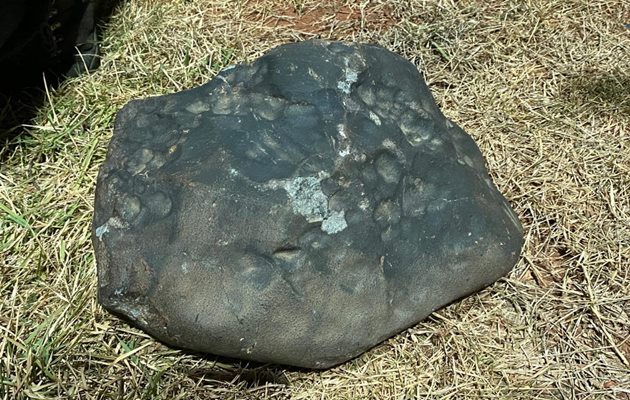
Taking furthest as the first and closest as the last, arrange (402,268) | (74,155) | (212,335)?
1. (74,155)
2. (402,268)
3. (212,335)

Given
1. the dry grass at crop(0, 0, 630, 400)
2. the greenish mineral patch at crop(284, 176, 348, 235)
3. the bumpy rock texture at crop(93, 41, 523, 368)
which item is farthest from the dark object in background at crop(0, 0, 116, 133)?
the greenish mineral patch at crop(284, 176, 348, 235)

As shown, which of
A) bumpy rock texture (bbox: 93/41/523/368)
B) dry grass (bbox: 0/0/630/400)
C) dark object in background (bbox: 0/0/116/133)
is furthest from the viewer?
dark object in background (bbox: 0/0/116/133)

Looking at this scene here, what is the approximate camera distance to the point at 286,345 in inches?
73.0

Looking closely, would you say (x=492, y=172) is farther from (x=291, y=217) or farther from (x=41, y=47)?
(x=41, y=47)

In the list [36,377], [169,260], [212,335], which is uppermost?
[169,260]

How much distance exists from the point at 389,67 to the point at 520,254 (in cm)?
69

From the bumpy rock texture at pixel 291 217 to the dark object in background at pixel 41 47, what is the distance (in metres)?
0.58

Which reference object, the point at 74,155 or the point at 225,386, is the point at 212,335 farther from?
the point at 74,155

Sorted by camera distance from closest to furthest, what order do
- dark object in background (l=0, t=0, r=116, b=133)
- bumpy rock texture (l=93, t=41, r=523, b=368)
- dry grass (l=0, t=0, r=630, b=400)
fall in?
bumpy rock texture (l=93, t=41, r=523, b=368), dry grass (l=0, t=0, r=630, b=400), dark object in background (l=0, t=0, r=116, b=133)

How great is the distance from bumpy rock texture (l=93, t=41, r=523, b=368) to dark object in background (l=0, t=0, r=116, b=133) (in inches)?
22.8

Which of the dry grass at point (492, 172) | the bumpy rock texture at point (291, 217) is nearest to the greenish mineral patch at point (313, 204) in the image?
the bumpy rock texture at point (291, 217)

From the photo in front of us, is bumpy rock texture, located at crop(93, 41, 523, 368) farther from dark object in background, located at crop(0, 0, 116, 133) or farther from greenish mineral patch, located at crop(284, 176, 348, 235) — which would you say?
dark object in background, located at crop(0, 0, 116, 133)

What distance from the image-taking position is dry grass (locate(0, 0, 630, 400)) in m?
1.96

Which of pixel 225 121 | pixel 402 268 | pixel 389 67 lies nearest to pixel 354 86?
pixel 389 67
